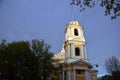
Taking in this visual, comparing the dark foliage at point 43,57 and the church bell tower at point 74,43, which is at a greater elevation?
the church bell tower at point 74,43

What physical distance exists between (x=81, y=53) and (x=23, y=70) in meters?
22.4

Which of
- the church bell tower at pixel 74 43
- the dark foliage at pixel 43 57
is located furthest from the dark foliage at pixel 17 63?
the church bell tower at pixel 74 43

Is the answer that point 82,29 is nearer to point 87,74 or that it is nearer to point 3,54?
point 87,74

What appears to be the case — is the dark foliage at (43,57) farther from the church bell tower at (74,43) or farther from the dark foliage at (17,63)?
the church bell tower at (74,43)

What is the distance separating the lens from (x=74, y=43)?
63.2 m

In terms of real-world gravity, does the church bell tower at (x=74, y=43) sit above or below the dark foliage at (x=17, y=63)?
above

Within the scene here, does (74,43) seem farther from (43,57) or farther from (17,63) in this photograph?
(17,63)

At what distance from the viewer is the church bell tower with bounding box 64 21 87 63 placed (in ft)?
204

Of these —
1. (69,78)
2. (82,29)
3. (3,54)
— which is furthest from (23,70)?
(82,29)

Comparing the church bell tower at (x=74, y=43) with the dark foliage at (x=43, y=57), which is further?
the church bell tower at (x=74, y=43)

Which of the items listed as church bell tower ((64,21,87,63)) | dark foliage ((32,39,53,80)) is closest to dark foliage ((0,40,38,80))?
dark foliage ((32,39,53,80))

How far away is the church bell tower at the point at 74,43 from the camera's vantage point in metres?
62.1

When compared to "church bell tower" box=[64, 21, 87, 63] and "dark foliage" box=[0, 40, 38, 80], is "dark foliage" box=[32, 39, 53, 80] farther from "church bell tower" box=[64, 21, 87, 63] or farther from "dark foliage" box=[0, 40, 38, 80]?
"church bell tower" box=[64, 21, 87, 63]

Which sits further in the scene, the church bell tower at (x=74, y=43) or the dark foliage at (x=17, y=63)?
the church bell tower at (x=74, y=43)
